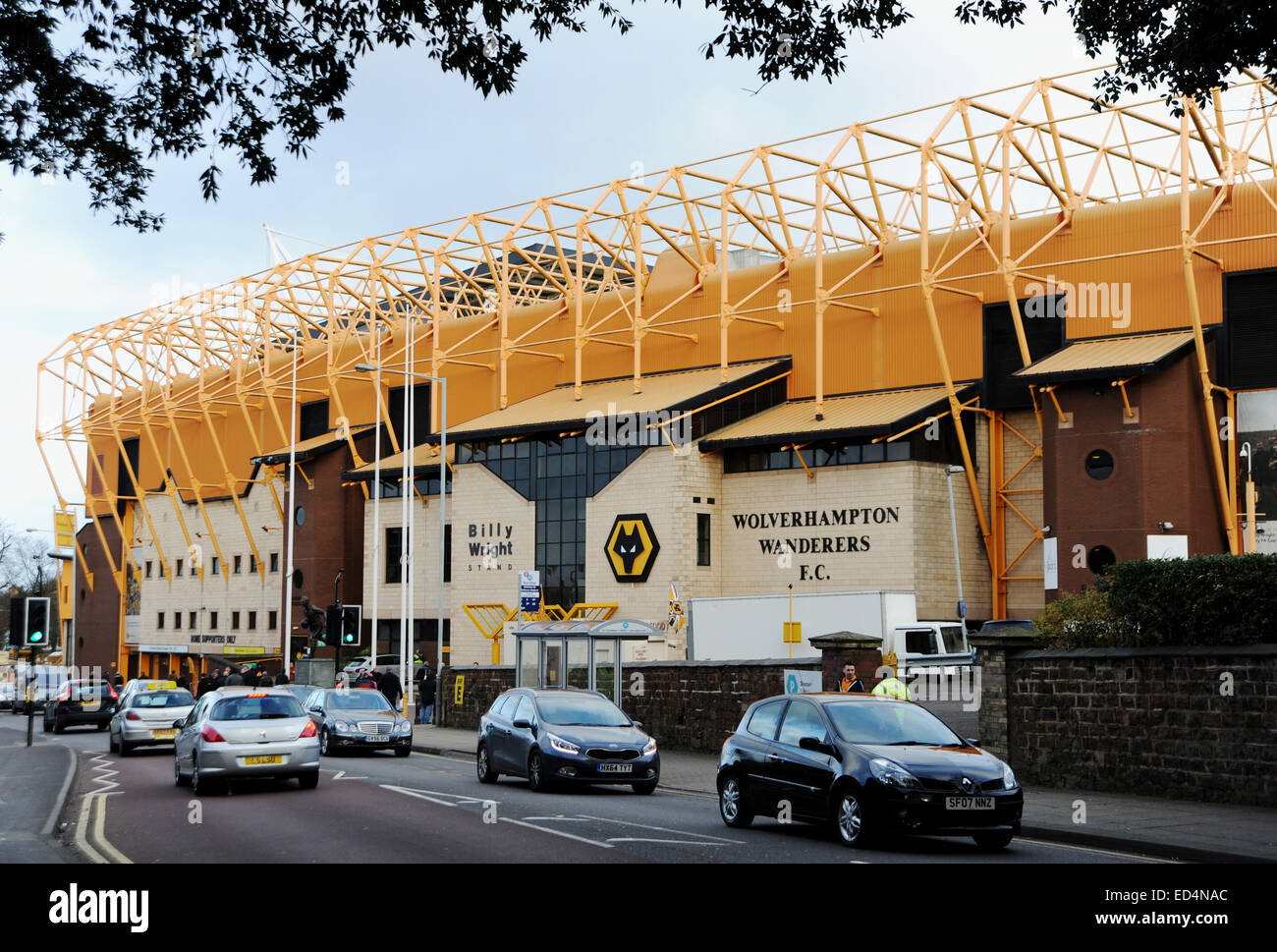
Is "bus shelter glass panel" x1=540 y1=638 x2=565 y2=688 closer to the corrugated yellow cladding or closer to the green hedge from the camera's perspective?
the green hedge

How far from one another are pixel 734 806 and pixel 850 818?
2.20 m

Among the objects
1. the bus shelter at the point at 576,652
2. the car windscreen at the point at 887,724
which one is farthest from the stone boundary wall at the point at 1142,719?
the bus shelter at the point at 576,652

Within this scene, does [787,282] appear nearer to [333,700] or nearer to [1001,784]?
[333,700]

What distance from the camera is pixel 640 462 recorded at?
46.3 meters

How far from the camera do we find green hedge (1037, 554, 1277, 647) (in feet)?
56.4

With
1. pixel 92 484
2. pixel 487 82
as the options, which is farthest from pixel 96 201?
pixel 92 484

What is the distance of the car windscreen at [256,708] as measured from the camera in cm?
1980

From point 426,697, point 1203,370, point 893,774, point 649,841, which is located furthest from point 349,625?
point 893,774

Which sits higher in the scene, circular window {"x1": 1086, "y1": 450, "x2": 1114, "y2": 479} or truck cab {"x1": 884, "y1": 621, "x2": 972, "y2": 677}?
circular window {"x1": 1086, "y1": 450, "x2": 1114, "y2": 479}

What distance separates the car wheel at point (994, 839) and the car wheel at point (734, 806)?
2653mm

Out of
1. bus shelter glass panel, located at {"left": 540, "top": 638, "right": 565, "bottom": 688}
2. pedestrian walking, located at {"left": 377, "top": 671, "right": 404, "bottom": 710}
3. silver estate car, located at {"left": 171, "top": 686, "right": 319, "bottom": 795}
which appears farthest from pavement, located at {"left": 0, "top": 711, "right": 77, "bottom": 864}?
bus shelter glass panel, located at {"left": 540, "top": 638, "right": 565, "bottom": 688}

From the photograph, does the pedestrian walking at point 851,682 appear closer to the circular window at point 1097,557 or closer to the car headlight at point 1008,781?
the car headlight at point 1008,781

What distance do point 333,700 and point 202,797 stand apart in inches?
382
